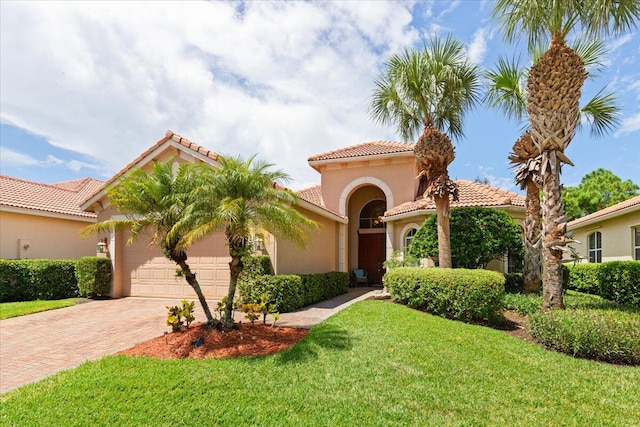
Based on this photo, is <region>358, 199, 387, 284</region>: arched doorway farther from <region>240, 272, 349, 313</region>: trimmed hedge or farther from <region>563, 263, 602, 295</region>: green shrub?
<region>563, 263, 602, 295</region>: green shrub

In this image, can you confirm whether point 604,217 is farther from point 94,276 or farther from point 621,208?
point 94,276

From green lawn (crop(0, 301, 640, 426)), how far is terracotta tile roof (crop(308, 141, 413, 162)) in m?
12.2

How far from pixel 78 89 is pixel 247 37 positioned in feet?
23.6

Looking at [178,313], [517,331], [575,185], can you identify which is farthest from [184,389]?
[575,185]

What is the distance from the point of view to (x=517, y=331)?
9.02 meters

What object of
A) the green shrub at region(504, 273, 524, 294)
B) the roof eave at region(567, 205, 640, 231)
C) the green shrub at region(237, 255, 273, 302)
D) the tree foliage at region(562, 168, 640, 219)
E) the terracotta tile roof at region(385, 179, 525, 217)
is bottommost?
the green shrub at region(504, 273, 524, 294)

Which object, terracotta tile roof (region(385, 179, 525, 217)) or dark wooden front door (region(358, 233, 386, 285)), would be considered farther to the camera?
dark wooden front door (region(358, 233, 386, 285))

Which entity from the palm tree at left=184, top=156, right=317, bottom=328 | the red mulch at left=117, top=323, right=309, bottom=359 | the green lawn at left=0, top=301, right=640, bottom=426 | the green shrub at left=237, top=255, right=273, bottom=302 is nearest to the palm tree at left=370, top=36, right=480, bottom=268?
the green lawn at left=0, top=301, right=640, bottom=426

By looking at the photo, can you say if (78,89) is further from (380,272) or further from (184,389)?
(380,272)

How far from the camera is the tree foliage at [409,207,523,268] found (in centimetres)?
1228

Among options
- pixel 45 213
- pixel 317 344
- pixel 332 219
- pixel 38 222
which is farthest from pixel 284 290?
pixel 38 222

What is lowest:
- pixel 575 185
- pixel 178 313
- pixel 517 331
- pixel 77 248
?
pixel 517 331

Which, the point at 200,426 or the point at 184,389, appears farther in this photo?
the point at 184,389

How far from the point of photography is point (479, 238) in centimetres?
1247
